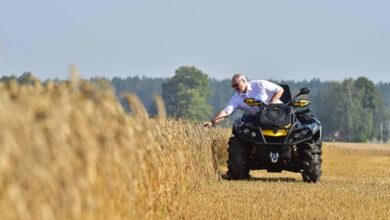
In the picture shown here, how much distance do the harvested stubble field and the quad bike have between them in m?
3.86

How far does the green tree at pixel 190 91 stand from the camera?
5438 inches

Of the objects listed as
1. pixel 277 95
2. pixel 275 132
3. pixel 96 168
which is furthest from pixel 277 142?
pixel 96 168

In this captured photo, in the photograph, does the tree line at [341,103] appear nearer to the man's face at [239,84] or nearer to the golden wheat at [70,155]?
the man's face at [239,84]

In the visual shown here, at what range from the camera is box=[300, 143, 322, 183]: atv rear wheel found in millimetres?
17312

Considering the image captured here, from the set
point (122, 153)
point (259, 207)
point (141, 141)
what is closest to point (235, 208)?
point (259, 207)

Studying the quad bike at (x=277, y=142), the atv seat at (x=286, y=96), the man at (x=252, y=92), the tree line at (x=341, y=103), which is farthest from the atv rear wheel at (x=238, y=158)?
the tree line at (x=341, y=103)

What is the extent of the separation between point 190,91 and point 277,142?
124m

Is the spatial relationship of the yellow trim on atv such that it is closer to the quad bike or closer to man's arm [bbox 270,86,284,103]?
the quad bike

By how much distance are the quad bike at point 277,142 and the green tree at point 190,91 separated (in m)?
113

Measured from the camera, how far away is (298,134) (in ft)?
56.0

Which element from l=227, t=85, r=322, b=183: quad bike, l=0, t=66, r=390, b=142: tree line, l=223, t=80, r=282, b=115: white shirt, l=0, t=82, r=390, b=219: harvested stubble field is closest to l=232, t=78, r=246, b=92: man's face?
l=223, t=80, r=282, b=115: white shirt

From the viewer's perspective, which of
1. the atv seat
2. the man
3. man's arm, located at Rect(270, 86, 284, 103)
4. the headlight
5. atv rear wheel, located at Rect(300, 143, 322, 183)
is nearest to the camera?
the headlight

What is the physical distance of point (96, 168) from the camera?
6113 millimetres

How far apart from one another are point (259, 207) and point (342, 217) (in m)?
1.12
